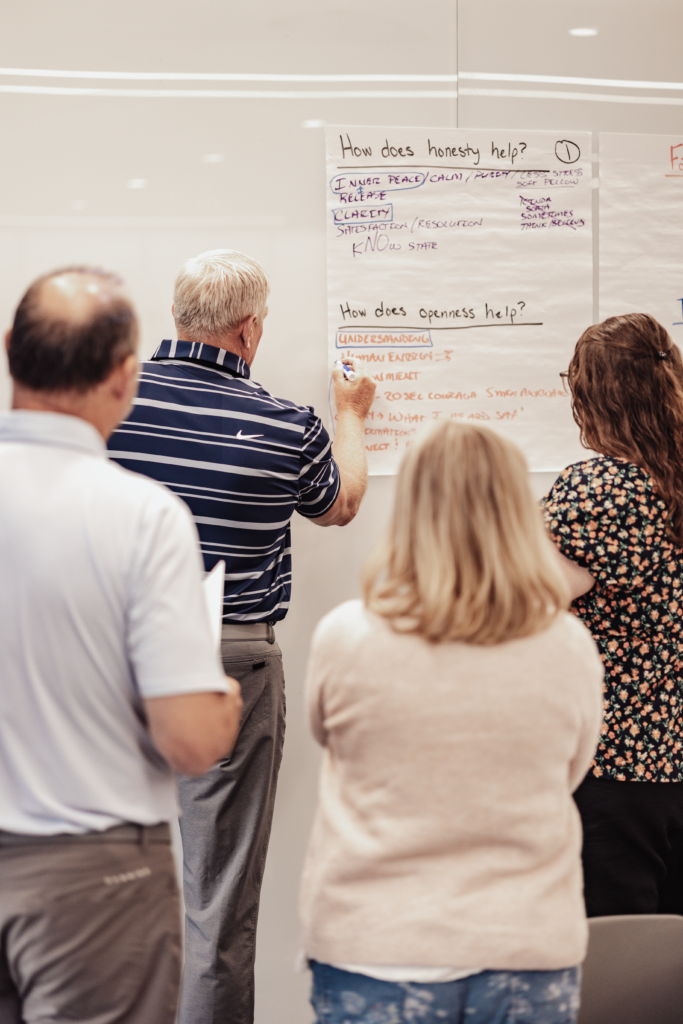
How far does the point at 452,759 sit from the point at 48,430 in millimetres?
603

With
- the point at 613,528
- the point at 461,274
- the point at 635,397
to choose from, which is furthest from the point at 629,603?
the point at 461,274

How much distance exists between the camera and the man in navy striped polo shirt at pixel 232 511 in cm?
179

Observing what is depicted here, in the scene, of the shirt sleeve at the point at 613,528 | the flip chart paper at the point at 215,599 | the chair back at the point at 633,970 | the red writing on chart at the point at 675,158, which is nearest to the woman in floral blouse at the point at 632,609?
the shirt sleeve at the point at 613,528

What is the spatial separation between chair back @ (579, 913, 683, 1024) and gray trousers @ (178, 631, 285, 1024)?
2.73 ft

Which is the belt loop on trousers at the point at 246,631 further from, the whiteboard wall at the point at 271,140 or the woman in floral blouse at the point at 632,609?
the woman in floral blouse at the point at 632,609

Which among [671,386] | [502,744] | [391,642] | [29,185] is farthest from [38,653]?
[29,185]

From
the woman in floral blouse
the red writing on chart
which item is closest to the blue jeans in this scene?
the woman in floral blouse

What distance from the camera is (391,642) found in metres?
1.06

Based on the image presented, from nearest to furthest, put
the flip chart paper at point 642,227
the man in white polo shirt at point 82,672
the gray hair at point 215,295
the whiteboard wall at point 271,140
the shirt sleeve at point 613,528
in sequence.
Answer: the man in white polo shirt at point 82,672
the shirt sleeve at point 613,528
the gray hair at point 215,295
the whiteboard wall at point 271,140
the flip chart paper at point 642,227

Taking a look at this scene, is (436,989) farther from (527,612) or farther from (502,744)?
(527,612)

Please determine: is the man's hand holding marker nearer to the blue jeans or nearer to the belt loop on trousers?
the belt loop on trousers

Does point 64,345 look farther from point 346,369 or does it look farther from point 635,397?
point 346,369

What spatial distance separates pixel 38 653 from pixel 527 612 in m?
0.56

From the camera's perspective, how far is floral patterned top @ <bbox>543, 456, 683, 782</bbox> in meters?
1.59
